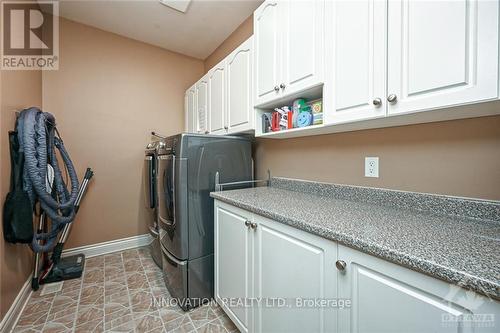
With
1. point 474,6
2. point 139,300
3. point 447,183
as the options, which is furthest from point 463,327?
point 139,300

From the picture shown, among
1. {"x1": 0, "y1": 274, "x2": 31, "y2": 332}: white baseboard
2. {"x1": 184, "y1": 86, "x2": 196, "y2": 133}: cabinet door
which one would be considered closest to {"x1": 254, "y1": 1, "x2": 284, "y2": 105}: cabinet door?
{"x1": 184, "y1": 86, "x2": 196, "y2": 133}: cabinet door

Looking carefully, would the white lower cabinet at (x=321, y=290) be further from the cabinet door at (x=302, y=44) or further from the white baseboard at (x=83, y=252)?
the white baseboard at (x=83, y=252)

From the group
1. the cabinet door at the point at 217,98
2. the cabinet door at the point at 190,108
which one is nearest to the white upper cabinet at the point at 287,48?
the cabinet door at the point at 217,98

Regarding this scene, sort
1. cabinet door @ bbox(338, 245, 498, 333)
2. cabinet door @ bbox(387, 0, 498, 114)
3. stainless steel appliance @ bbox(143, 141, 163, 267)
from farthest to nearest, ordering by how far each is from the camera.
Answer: stainless steel appliance @ bbox(143, 141, 163, 267)
cabinet door @ bbox(387, 0, 498, 114)
cabinet door @ bbox(338, 245, 498, 333)

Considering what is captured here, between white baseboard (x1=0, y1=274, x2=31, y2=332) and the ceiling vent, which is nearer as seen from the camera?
white baseboard (x1=0, y1=274, x2=31, y2=332)

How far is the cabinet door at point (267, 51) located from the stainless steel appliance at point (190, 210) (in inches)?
20.4

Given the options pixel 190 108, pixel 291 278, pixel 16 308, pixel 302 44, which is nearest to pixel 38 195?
pixel 16 308

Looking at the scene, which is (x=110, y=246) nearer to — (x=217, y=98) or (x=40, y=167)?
(x=40, y=167)

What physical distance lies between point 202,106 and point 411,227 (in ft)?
7.36

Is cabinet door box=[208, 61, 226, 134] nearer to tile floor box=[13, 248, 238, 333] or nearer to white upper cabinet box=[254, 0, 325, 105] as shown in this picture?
white upper cabinet box=[254, 0, 325, 105]

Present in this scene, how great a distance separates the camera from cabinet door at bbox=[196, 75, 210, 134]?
7.83 ft

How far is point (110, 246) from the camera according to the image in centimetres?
256

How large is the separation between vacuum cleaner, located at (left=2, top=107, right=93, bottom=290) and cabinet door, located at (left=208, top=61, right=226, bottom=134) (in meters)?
1.37

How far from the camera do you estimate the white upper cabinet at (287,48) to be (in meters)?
1.20
